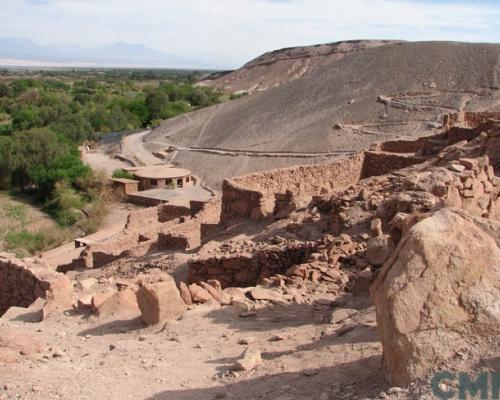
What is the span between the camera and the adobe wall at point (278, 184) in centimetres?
1223

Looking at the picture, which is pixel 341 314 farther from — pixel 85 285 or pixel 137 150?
pixel 137 150

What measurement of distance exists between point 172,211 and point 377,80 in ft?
100

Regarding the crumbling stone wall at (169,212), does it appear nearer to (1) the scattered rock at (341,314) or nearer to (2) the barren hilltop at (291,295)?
(2) the barren hilltop at (291,295)

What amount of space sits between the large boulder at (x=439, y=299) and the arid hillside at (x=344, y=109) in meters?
30.0

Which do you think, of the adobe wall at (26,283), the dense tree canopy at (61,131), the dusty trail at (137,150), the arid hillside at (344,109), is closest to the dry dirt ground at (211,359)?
the adobe wall at (26,283)

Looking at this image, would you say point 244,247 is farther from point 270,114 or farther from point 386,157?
point 270,114

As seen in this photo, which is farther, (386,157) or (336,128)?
(336,128)

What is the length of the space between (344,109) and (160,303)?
36423mm

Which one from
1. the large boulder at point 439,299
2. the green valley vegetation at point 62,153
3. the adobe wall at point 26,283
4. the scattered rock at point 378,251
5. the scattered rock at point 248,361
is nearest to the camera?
the large boulder at point 439,299

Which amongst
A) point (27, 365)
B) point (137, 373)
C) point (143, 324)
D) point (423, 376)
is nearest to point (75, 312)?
point (143, 324)

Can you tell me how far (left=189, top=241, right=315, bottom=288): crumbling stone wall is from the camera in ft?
28.7

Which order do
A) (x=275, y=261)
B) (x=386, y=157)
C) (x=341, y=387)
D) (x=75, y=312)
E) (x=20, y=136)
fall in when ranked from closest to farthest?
(x=341, y=387) → (x=75, y=312) → (x=275, y=261) → (x=386, y=157) → (x=20, y=136)

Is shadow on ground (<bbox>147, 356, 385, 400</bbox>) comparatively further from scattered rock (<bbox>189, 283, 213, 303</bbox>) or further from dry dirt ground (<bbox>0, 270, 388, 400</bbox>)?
scattered rock (<bbox>189, 283, 213, 303</bbox>)

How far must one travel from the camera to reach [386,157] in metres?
14.4
